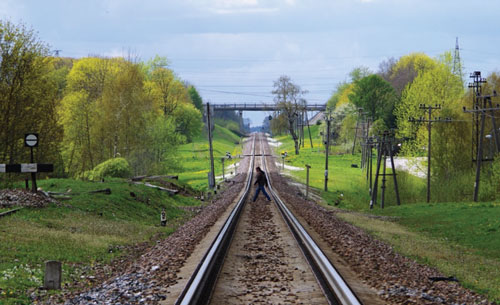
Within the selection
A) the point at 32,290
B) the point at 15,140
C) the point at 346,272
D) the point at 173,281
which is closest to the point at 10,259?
the point at 32,290

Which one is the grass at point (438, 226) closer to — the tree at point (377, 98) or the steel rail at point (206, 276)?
the steel rail at point (206, 276)

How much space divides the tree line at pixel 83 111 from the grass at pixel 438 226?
1828 centimetres

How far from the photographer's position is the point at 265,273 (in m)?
12.9

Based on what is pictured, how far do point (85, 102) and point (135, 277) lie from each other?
46411 millimetres

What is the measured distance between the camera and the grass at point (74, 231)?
13.3 metres

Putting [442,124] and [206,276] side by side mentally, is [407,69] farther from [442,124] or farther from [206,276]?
[206,276]

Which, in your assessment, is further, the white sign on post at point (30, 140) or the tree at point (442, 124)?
the tree at point (442, 124)

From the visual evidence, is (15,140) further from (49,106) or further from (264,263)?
(264,263)

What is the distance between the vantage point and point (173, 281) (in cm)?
1220

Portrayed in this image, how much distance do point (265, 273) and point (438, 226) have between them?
21716 millimetres

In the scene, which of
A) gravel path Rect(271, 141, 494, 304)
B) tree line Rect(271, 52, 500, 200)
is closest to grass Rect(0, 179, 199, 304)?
gravel path Rect(271, 141, 494, 304)

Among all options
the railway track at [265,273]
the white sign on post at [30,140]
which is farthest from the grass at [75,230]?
the railway track at [265,273]

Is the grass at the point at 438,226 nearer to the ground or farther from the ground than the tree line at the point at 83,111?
nearer to the ground

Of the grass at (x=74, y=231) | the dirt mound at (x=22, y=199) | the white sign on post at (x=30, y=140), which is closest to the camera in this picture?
the grass at (x=74, y=231)
